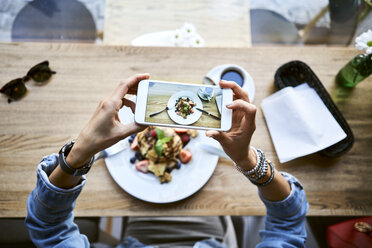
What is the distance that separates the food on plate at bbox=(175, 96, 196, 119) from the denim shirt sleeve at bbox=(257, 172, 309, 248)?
16.8 inches

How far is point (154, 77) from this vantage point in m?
1.09

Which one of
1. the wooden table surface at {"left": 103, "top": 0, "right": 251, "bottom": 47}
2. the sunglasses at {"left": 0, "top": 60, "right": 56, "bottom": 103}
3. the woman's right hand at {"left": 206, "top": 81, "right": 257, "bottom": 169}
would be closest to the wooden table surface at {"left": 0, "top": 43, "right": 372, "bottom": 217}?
the sunglasses at {"left": 0, "top": 60, "right": 56, "bottom": 103}

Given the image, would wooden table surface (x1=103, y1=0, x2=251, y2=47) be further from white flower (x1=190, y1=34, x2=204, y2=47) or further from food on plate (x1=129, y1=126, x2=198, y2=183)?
food on plate (x1=129, y1=126, x2=198, y2=183)

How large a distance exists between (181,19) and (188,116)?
3.65ft

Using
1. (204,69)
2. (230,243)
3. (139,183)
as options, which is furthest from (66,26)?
(230,243)

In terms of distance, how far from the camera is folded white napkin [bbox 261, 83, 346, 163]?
99 cm

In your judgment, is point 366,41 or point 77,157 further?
point 366,41

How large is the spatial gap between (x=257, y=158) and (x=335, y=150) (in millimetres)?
400

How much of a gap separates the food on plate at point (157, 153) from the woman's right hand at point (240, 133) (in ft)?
0.87

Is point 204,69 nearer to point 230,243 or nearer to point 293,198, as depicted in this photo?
point 293,198

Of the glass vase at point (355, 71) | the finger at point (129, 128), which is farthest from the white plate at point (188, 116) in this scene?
the glass vase at point (355, 71)

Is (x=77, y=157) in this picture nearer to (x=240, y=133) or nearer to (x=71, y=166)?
(x=71, y=166)

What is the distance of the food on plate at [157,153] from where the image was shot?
98 centimetres

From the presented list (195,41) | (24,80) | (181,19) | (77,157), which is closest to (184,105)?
(77,157)
